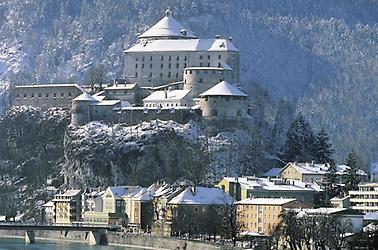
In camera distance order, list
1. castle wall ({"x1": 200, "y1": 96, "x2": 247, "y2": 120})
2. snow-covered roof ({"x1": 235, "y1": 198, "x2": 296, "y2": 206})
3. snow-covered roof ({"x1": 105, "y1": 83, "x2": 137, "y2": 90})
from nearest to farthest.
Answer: snow-covered roof ({"x1": 235, "y1": 198, "x2": 296, "y2": 206}), castle wall ({"x1": 200, "y1": 96, "x2": 247, "y2": 120}), snow-covered roof ({"x1": 105, "y1": 83, "x2": 137, "y2": 90})

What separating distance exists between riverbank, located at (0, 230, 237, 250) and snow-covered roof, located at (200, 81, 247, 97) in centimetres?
1776

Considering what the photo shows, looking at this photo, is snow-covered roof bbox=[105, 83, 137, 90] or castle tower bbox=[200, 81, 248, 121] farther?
snow-covered roof bbox=[105, 83, 137, 90]

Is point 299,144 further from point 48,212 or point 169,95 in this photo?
point 48,212

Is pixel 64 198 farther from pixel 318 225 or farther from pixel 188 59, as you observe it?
pixel 318 225

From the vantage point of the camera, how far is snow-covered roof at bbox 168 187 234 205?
164750 millimetres

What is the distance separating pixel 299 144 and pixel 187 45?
14.7m

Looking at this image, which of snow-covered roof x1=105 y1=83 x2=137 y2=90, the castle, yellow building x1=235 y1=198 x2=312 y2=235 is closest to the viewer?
yellow building x1=235 y1=198 x2=312 y2=235

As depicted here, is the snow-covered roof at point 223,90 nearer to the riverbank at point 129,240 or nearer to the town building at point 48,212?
the riverbank at point 129,240

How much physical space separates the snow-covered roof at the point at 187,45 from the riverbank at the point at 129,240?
77.7ft

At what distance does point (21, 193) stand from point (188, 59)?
67.8ft

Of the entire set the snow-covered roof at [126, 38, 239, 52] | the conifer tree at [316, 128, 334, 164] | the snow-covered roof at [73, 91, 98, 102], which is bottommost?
the conifer tree at [316, 128, 334, 164]

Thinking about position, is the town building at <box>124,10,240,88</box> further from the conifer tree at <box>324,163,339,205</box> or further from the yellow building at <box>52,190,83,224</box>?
the conifer tree at <box>324,163,339,205</box>

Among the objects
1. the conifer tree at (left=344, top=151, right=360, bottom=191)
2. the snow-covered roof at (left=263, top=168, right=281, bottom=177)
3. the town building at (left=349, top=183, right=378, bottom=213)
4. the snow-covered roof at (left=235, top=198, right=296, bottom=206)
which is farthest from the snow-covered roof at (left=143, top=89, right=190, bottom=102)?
the town building at (left=349, top=183, right=378, bottom=213)

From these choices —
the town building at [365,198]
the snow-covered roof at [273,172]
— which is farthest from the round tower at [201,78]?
the town building at [365,198]
